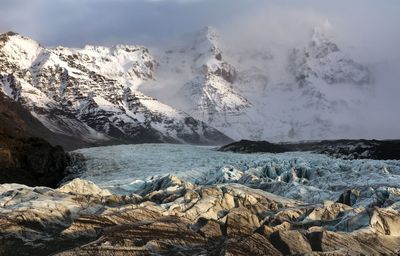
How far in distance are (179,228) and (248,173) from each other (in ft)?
106

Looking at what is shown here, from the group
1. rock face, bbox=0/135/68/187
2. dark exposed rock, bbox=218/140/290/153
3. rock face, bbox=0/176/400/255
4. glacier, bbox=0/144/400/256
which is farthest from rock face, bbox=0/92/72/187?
dark exposed rock, bbox=218/140/290/153

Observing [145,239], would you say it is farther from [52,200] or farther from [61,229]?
[52,200]

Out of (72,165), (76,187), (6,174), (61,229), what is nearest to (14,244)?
(61,229)

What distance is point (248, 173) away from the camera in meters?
59.8

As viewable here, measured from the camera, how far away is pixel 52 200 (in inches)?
1313

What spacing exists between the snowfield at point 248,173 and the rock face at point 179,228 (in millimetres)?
10365

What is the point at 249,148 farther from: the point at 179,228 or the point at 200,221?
the point at 179,228

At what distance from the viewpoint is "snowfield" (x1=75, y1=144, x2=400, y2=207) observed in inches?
1874

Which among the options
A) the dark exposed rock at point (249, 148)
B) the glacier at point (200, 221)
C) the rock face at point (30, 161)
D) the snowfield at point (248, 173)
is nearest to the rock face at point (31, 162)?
the rock face at point (30, 161)

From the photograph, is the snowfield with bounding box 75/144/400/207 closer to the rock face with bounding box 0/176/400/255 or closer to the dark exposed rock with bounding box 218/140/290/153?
the rock face with bounding box 0/176/400/255

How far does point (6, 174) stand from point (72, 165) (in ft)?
39.7

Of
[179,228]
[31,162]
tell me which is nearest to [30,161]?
[31,162]

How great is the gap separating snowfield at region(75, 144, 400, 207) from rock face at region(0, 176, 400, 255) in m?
10.4

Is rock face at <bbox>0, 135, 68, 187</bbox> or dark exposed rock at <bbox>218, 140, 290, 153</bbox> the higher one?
dark exposed rock at <bbox>218, 140, 290, 153</bbox>
